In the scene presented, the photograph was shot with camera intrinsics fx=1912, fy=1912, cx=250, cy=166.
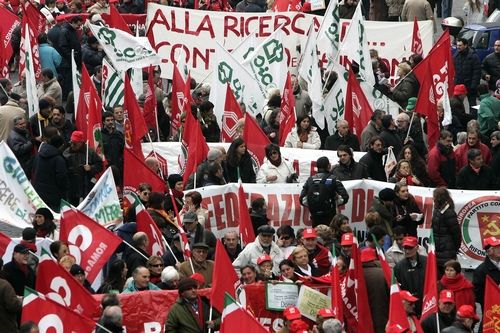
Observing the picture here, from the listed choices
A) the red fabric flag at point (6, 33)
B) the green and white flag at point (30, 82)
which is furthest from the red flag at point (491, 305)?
the red fabric flag at point (6, 33)

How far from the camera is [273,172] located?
22078mm

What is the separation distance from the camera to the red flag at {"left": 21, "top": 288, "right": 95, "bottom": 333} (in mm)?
16484

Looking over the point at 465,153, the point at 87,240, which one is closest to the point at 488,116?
the point at 465,153

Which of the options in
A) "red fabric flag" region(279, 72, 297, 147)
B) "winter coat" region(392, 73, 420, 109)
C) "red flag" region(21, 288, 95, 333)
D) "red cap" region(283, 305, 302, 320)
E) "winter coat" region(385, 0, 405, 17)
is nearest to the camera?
"red flag" region(21, 288, 95, 333)

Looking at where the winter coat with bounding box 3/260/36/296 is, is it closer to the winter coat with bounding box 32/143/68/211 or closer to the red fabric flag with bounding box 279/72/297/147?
the winter coat with bounding box 32/143/68/211

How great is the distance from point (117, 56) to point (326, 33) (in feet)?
9.98

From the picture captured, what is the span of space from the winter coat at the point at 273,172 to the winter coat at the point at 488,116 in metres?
3.99

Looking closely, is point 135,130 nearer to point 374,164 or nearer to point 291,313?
point 374,164

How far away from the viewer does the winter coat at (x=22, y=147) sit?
23078 millimetres

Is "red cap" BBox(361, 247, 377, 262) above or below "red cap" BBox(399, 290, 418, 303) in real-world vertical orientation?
below

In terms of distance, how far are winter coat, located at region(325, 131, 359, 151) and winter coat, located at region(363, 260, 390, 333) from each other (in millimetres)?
5561

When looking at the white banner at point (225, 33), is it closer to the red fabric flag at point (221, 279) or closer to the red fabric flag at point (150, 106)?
the red fabric flag at point (150, 106)

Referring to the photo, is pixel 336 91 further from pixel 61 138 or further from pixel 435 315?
pixel 435 315

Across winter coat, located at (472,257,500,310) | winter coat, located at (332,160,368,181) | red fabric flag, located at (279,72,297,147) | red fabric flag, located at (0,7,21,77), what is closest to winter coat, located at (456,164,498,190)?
winter coat, located at (332,160,368,181)
